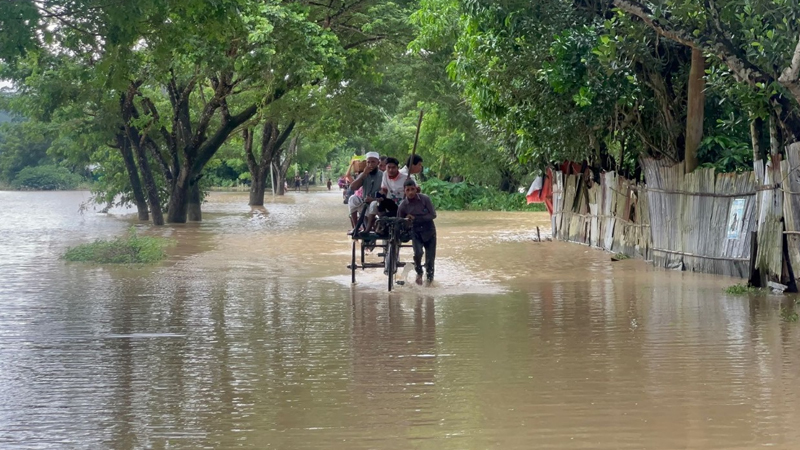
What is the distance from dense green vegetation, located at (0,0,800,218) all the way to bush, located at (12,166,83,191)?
5122 centimetres

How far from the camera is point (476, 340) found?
941 cm

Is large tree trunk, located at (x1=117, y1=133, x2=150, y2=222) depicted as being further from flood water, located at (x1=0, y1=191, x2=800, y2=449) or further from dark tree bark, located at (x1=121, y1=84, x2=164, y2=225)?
flood water, located at (x1=0, y1=191, x2=800, y2=449)

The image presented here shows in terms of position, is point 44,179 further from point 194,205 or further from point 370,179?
point 370,179

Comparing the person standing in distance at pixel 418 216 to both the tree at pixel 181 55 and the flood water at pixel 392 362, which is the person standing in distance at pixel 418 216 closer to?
the flood water at pixel 392 362

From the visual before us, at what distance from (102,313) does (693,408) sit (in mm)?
7104

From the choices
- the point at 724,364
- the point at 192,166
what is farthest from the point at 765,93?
the point at 192,166

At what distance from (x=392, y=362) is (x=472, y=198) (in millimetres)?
42725

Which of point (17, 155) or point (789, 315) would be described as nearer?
point (789, 315)

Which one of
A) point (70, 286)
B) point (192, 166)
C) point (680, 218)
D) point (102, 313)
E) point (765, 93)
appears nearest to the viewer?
point (102, 313)

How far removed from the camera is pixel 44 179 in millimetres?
88875

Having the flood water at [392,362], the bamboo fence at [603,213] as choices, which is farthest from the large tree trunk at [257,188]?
the flood water at [392,362]

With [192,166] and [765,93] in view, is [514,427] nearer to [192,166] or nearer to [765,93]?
[765,93]

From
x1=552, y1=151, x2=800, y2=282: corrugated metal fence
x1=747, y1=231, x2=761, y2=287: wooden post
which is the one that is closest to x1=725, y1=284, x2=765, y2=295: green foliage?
x1=747, y1=231, x2=761, y2=287: wooden post

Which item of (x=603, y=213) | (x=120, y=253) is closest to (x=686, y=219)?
(x=603, y=213)
